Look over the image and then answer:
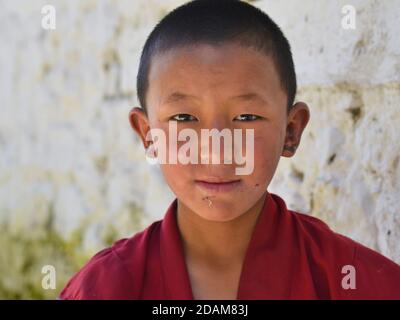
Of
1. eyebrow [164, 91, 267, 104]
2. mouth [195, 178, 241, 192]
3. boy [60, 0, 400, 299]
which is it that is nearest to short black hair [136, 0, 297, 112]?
boy [60, 0, 400, 299]

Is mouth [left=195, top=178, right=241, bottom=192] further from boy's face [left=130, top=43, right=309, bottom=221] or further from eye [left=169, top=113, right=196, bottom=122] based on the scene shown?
eye [left=169, top=113, right=196, bottom=122]

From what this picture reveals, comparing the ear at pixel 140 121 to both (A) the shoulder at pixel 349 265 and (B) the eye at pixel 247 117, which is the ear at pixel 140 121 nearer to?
(B) the eye at pixel 247 117

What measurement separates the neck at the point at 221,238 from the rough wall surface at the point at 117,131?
435mm

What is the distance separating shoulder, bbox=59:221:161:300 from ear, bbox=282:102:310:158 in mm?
378

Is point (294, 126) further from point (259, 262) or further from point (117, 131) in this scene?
point (117, 131)

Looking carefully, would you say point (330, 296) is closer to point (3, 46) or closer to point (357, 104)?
point (357, 104)

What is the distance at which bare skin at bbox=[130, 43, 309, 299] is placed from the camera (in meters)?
1.57

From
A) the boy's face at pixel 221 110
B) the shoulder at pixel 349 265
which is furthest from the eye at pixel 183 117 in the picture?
the shoulder at pixel 349 265

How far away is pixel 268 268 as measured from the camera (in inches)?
65.1

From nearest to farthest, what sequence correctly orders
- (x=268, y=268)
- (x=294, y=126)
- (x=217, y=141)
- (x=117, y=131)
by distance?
(x=217, y=141) < (x=268, y=268) < (x=294, y=126) < (x=117, y=131)

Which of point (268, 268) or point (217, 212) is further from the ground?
point (217, 212)

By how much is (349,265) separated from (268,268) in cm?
18

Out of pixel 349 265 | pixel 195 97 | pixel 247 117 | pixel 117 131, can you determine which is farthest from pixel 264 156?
pixel 117 131
